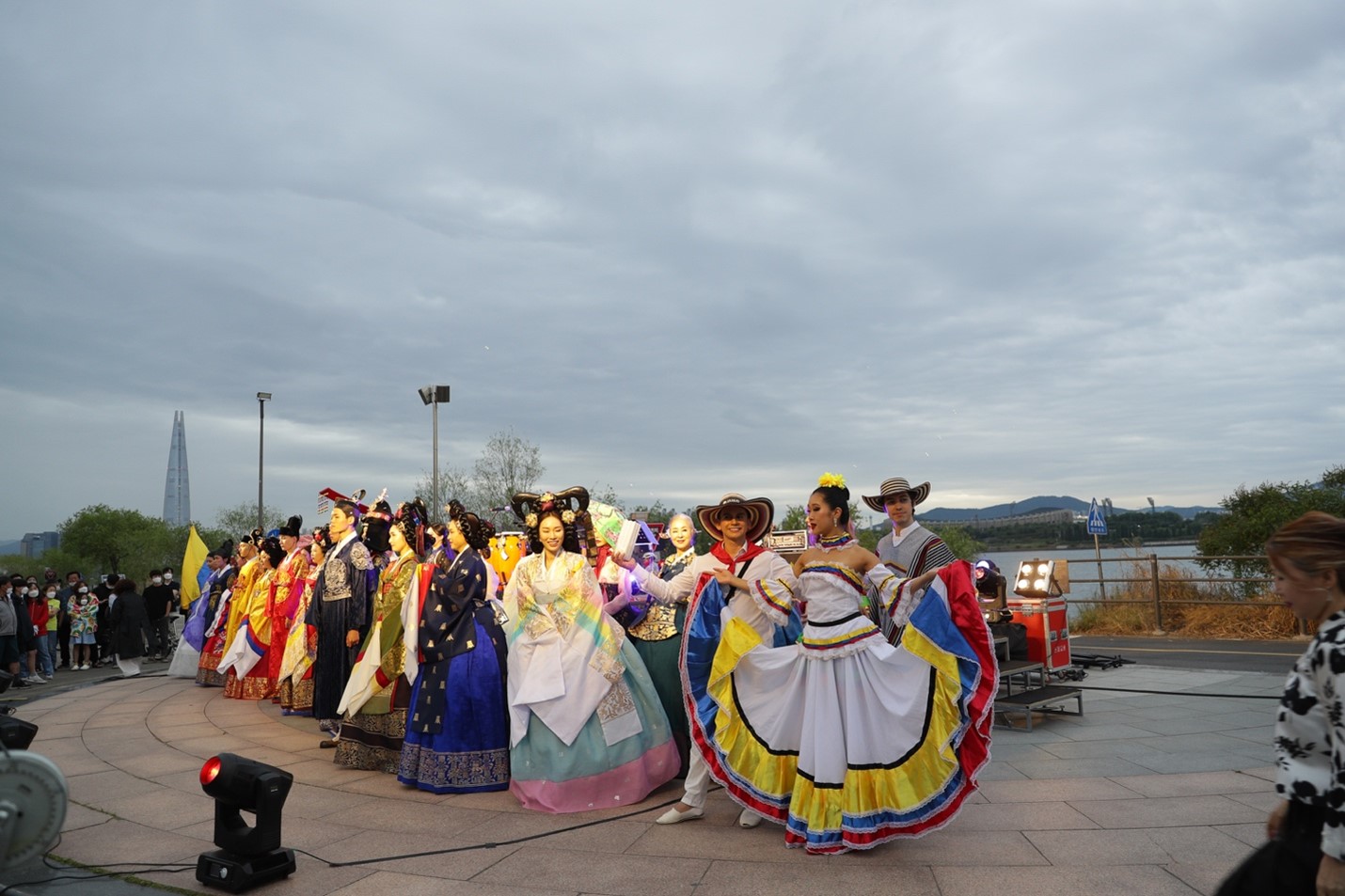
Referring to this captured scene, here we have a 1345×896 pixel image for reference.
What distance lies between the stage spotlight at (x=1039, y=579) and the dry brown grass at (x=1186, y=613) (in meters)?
5.74

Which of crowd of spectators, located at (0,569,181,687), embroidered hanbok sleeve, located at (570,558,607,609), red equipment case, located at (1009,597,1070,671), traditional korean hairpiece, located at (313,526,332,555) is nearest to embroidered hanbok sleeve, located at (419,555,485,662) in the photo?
embroidered hanbok sleeve, located at (570,558,607,609)

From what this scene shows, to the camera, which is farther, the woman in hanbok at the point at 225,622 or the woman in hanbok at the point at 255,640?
the woman in hanbok at the point at 225,622

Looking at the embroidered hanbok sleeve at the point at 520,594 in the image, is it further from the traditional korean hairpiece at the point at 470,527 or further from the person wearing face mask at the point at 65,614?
the person wearing face mask at the point at 65,614

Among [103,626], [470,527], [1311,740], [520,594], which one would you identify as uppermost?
[470,527]

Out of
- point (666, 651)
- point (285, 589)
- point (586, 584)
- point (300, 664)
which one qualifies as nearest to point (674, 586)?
point (586, 584)

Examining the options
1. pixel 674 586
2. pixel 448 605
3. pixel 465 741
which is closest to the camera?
pixel 674 586

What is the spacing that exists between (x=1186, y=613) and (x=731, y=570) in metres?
12.0

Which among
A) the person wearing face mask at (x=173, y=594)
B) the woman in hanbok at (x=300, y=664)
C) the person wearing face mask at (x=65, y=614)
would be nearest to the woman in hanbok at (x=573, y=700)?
the woman in hanbok at (x=300, y=664)

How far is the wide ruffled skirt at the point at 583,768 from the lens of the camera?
207 inches

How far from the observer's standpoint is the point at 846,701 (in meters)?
4.38

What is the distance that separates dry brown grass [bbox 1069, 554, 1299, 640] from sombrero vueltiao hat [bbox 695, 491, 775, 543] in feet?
36.3

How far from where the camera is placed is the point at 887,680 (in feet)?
14.5

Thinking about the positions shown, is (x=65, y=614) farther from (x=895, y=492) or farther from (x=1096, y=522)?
(x=1096, y=522)

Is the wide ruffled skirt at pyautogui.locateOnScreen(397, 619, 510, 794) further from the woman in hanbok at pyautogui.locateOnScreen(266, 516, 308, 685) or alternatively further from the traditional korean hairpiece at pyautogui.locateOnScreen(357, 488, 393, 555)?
the woman in hanbok at pyautogui.locateOnScreen(266, 516, 308, 685)
